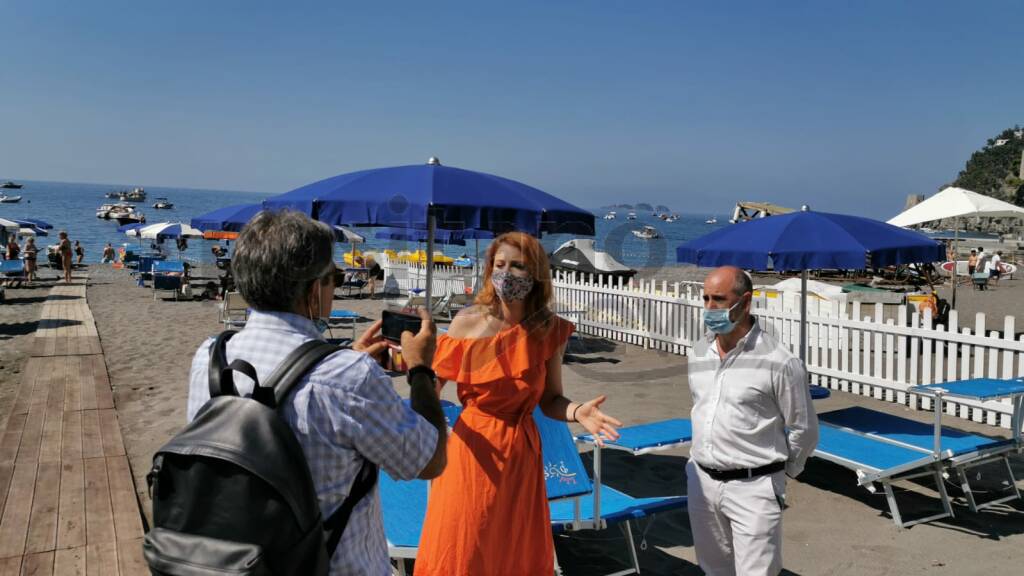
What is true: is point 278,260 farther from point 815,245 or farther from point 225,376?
point 815,245

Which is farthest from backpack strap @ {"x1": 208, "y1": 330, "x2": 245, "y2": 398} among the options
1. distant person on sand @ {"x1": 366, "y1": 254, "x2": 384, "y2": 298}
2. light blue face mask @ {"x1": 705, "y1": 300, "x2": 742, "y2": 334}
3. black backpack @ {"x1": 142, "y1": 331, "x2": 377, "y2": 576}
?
distant person on sand @ {"x1": 366, "y1": 254, "x2": 384, "y2": 298}

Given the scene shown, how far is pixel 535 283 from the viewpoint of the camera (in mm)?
2910

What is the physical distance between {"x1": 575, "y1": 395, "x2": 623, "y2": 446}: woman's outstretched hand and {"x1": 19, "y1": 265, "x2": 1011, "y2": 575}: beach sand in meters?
2.04

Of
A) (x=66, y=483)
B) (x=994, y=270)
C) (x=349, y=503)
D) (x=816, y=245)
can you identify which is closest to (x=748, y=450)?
(x=349, y=503)

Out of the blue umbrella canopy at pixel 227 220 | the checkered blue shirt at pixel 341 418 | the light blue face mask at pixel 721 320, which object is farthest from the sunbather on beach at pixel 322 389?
the blue umbrella canopy at pixel 227 220

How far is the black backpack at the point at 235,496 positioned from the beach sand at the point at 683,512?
10.7ft

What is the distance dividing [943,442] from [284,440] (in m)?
5.74

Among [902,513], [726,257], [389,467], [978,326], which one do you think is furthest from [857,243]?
[389,467]

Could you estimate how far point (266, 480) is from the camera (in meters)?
1.43

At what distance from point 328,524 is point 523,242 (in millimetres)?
1521

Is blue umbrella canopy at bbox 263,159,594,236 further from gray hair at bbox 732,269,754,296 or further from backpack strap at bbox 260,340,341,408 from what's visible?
backpack strap at bbox 260,340,341,408

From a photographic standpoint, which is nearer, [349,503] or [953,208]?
[349,503]

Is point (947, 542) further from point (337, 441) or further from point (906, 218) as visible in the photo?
point (906, 218)

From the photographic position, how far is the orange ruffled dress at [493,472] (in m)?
2.65
